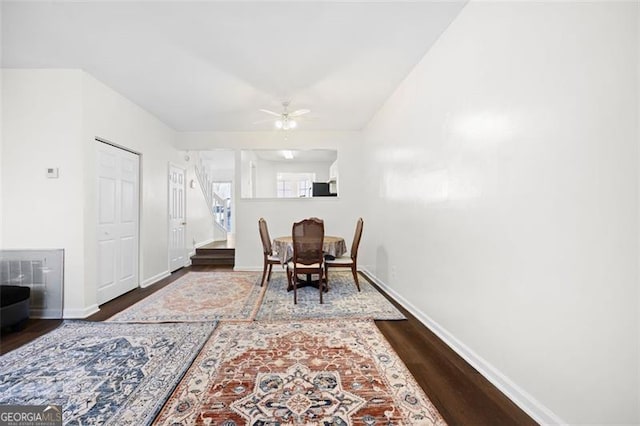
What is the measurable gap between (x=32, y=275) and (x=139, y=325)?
1.39m

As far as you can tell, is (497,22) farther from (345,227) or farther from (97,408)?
(345,227)

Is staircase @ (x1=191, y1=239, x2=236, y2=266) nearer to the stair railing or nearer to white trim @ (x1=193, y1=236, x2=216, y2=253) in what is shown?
white trim @ (x1=193, y1=236, x2=216, y2=253)

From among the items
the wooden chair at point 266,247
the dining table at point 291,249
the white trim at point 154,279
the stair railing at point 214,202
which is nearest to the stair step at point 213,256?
the white trim at point 154,279

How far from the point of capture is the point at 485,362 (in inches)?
70.1

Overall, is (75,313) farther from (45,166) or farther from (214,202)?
(214,202)

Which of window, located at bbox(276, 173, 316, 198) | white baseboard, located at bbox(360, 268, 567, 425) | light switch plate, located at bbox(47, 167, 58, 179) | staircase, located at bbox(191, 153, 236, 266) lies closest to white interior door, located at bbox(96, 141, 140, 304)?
light switch plate, located at bbox(47, 167, 58, 179)

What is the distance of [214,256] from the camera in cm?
593

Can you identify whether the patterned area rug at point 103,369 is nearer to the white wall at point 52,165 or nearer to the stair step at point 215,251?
the white wall at point 52,165

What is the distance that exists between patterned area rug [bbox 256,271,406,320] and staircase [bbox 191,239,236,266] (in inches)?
85.7

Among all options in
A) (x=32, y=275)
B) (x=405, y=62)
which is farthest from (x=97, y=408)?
(x=405, y=62)

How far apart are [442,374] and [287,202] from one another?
399 centimetres

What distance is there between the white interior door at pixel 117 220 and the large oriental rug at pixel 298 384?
6.75 feet

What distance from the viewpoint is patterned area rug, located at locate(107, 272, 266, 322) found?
283cm

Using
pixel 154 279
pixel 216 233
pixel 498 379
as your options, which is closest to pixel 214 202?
pixel 216 233
